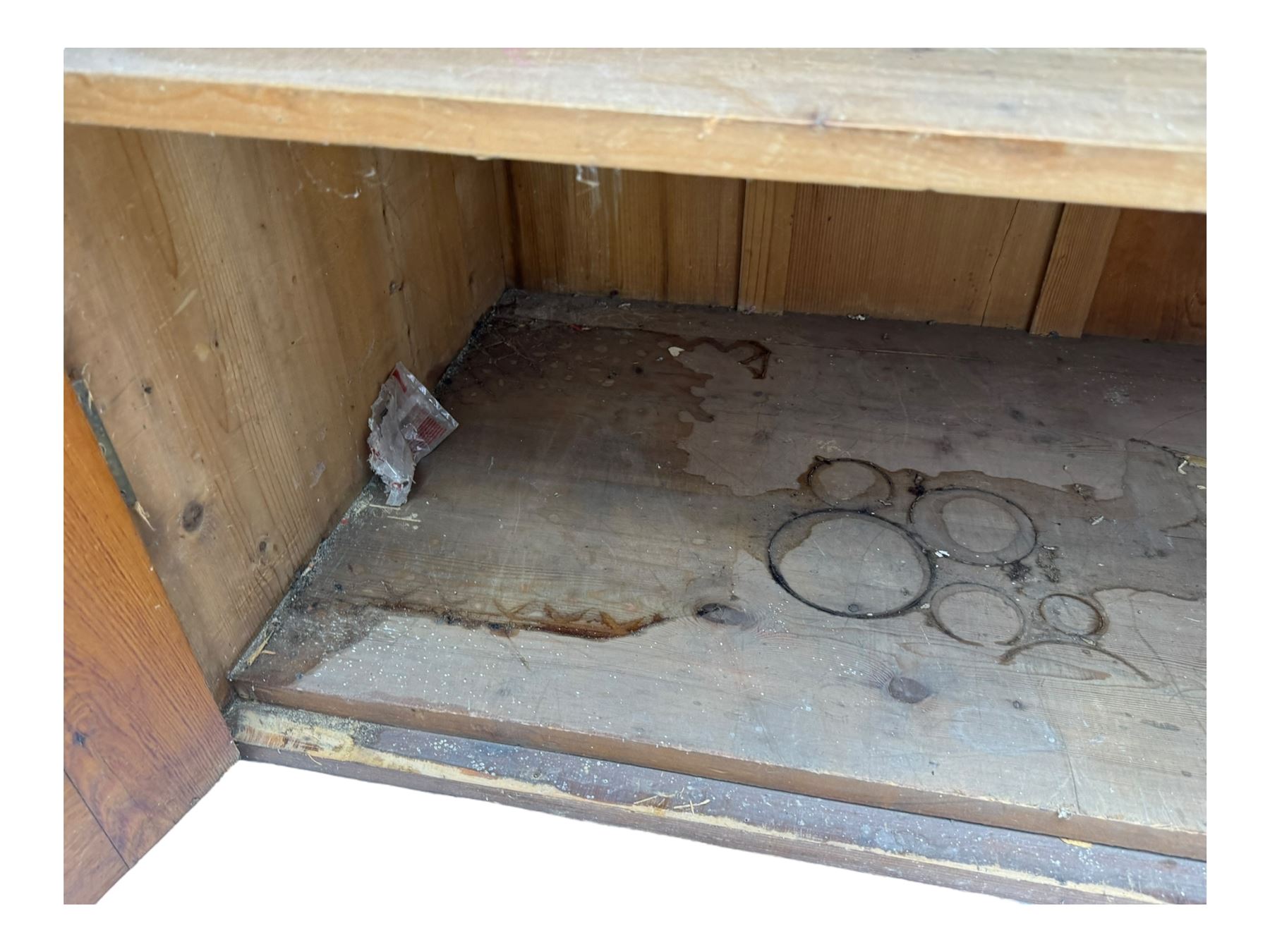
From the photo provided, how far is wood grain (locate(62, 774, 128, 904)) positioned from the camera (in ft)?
2.35

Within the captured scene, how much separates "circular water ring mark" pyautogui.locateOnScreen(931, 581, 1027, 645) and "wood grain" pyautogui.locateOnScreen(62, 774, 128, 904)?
0.84 meters

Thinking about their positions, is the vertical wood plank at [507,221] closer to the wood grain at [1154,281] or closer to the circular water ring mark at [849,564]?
the circular water ring mark at [849,564]

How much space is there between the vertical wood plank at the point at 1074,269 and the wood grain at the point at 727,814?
90cm

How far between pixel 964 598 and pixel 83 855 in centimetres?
91

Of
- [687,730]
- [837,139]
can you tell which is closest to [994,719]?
[687,730]

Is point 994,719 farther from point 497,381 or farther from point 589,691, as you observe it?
point 497,381

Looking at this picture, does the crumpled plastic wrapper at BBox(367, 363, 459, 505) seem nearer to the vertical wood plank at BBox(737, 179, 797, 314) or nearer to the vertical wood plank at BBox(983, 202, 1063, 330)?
the vertical wood plank at BBox(737, 179, 797, 314)

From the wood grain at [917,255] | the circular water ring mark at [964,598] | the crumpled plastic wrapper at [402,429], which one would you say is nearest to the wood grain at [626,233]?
the wood grain at [917,255]

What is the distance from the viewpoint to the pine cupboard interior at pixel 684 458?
0.52m

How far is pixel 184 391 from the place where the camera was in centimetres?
80

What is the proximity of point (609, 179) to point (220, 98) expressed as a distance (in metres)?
0.97

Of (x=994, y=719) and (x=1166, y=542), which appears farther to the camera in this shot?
(x=1166, y=542)

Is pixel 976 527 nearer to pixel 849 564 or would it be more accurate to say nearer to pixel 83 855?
pixel 849 564

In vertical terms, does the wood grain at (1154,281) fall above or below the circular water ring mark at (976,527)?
above
